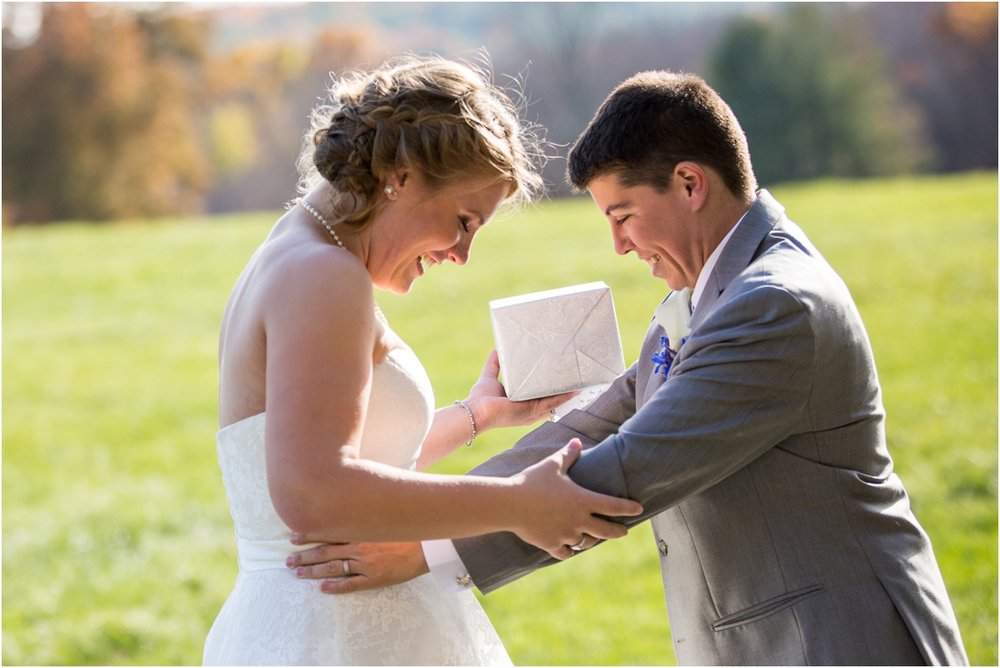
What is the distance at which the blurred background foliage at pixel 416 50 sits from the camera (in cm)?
2661

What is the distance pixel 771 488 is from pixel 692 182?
0.80 m

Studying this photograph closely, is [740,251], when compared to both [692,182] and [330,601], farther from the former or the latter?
[330,601]

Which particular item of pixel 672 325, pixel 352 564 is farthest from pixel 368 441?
pixel 672 325

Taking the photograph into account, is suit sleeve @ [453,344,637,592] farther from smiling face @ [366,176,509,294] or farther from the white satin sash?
smiling face @ [366,176,509,294]

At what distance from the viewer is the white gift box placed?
10.9ft

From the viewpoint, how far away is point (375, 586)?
9.17 ft

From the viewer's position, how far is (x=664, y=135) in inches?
115

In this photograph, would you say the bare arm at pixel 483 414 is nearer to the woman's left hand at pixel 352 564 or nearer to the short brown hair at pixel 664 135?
the woman's left hand at pixel 352 564

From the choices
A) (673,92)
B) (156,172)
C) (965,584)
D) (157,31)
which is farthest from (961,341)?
(157,31)

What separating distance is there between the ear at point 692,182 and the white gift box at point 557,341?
48 cm

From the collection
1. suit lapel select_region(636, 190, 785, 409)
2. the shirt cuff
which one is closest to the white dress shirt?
the shirt cuff

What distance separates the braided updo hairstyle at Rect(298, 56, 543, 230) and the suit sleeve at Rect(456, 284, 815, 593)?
671 millimetres

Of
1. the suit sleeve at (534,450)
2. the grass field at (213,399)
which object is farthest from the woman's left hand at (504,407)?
the grass field at (213,399)

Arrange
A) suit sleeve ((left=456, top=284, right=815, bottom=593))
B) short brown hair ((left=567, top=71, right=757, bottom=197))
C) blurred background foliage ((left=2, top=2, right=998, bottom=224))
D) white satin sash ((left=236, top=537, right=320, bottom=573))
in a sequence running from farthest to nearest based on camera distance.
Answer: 1. blurred background foliage ((left=2, top=2, right=998, bottom=224))
2. short brown hair ((left=567, top=71, right=757, bottom=197))
3. white satin sash ((left=236, top=537, right=320, bottom=573))
4. suit sleeve ((left=456, top=284, right=815, bottom=593))
